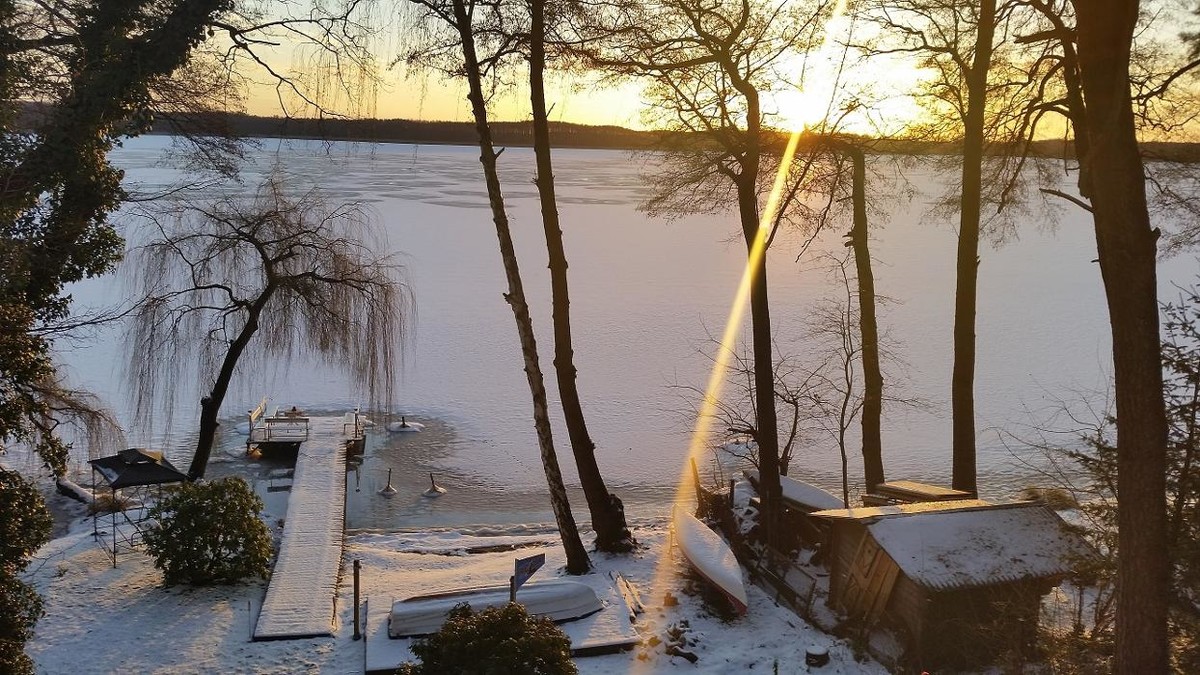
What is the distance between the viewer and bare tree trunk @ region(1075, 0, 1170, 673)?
6270 millimetres

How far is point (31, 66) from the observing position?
992 cm

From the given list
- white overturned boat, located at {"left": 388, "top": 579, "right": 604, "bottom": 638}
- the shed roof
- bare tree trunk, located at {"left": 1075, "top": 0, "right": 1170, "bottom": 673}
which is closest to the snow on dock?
white overturned boat, located at {"left": 388, "top": 579, "right": 604, "bottom": 638}

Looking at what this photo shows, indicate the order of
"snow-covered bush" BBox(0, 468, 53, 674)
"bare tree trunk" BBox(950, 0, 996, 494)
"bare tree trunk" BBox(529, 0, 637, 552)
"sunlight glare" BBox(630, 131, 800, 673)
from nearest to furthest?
"snow-covered bush" BBox(0, 468, 53, 674) < "bare tree trunk" BBox(529, 0, 637, 552) < "sunlight glare" BBox(630, 131, 800, 673) < "bare tree trunk" BBox(950, 0, 996, 494)

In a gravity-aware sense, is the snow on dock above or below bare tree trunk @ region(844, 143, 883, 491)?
below

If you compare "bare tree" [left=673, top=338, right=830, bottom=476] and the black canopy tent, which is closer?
the black canopy tent

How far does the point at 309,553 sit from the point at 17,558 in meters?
4.14

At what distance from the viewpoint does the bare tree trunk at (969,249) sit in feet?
41.3

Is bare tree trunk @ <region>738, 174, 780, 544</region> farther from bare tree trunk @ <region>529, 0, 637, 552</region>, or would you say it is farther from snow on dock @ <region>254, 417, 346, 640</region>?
snow on dock @ <region>254, 417, 346, 640</region>

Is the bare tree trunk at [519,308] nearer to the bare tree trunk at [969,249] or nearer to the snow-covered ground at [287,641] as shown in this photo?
the snow-covered ground at [287,641]

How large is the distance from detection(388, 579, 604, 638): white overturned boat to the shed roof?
4.38 meters

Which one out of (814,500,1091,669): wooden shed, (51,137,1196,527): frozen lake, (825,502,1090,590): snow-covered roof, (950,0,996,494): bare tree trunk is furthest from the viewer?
(51,137,1196,527): frozen lake

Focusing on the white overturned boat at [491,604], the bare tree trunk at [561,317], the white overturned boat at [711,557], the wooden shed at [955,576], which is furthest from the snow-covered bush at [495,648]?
the bare tree trunk at [561,317]

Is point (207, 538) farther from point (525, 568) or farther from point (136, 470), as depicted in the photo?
point (525, 568)

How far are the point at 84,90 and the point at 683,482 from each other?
13.5 m
